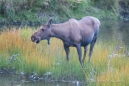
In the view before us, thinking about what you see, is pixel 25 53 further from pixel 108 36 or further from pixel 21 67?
pixel 108 36

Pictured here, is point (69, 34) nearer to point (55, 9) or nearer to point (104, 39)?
point (104, 39)

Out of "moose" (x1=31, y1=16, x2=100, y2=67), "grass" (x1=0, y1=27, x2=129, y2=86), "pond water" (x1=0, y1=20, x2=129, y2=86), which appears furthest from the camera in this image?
"moose" (x1=31, y1=16, x2=100, y2=67)

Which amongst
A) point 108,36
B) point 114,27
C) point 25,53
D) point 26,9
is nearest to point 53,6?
point 26,9

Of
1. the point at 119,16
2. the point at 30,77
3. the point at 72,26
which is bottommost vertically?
the point at 119,16

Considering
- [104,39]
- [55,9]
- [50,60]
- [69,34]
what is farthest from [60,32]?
[55,9]

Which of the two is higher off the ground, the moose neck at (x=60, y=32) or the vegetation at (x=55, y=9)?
the moose neck at (x=60, y=32)

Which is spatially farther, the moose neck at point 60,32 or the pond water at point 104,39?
the moose neck at point 60,32

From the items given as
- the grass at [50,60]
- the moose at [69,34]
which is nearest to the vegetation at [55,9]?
the grass at [50,60]

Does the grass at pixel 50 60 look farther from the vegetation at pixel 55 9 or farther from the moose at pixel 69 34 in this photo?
the vegetation at pixel 55 9

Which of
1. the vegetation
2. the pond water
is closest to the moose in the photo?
the pond water

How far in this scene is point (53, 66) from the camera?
39.9 ft

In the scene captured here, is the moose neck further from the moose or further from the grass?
the grass

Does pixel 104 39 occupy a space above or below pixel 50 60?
below

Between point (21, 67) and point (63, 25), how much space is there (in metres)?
1.64
